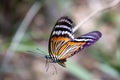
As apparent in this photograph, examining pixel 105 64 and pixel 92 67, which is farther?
pixel 92 67

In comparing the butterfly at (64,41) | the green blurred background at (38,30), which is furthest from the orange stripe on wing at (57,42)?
the green blurred background at (38,30)

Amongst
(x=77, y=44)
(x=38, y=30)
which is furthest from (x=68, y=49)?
(x=38, y=30)

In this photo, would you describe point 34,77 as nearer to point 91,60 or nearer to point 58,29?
point 91,60

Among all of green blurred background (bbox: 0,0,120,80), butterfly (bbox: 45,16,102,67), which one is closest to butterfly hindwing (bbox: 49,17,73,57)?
butterfly (bbox: 45,16,102,67)

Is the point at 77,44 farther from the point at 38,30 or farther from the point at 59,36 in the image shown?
the point at 38,30

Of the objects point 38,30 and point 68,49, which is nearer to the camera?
point 68,49

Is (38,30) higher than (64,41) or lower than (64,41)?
higher

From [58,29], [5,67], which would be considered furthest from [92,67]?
[58,29]

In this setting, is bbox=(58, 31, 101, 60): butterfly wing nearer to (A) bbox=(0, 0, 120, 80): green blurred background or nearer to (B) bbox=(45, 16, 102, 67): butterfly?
(B) bbox=(45, 16, 102, 67): butterfly
